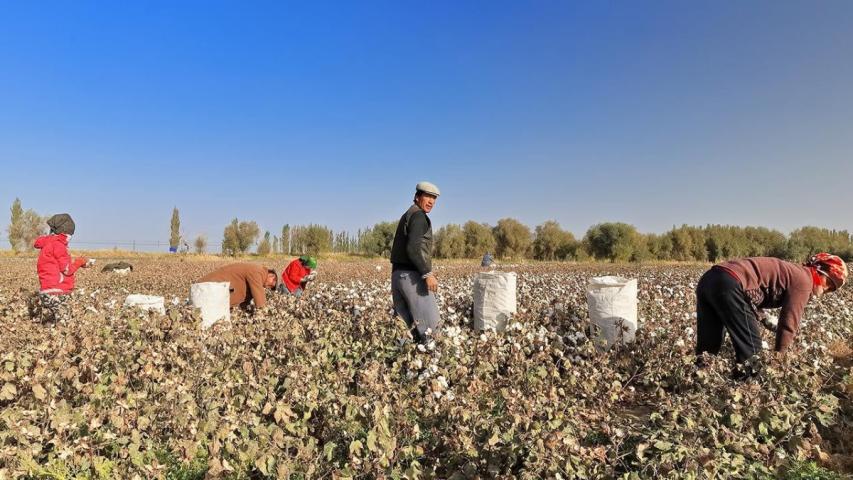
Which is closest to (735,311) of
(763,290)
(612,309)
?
(763,290)

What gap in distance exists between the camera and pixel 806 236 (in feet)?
119

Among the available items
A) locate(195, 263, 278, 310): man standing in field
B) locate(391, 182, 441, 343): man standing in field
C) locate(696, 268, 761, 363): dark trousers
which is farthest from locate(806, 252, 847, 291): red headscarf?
locate(195, 263, 278, 310): man standing in field

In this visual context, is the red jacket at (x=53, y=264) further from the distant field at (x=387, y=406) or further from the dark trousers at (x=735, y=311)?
the dark trousers at (x=735, y=311)

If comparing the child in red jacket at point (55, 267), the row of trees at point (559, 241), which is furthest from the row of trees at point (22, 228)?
the child in red jacket at point (55, 267)

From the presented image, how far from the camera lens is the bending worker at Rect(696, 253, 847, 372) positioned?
3.86m

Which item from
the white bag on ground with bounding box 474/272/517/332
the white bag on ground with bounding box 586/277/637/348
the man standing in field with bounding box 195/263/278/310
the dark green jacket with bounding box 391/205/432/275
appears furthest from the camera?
the man standing in field with bounding box 195/263/278/310

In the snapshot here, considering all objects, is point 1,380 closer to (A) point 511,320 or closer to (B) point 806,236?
(A) point 511,320

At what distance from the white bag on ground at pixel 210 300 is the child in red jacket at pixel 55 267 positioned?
1.68m

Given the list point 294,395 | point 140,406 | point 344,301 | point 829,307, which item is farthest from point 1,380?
point 829,307

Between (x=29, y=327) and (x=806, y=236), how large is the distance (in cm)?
4451

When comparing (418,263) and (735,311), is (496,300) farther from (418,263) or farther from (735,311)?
(735,311)

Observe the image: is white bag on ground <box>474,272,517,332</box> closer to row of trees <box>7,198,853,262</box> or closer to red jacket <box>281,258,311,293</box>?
red jacket <box>281,258,311,293</box>

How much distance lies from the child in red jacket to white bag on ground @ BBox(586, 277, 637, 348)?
597 cm

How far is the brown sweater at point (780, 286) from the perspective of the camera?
12.6 feet
